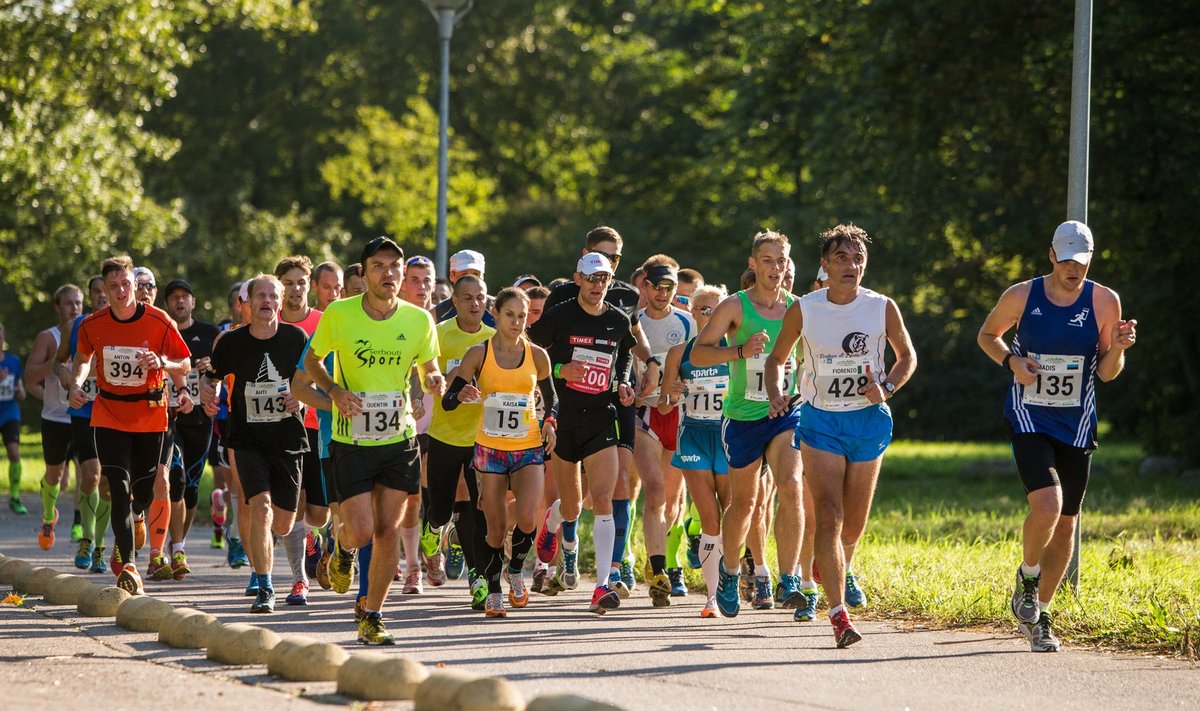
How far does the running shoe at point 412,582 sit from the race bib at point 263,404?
164 cm

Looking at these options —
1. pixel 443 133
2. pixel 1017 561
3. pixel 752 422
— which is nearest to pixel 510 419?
pixel 752 422

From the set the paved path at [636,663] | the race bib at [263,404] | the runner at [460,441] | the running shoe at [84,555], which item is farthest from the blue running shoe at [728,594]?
the running shoe at [84,555]

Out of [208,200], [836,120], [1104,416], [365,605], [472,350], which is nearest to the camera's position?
[365,605]

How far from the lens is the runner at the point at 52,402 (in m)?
15.2

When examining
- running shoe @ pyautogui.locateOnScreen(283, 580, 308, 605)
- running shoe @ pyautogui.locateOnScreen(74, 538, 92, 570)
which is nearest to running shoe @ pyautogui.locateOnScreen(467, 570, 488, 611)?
running shoe @ pyautogui.locateOnScreen(283, 580, 308, 605)

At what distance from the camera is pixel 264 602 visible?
10.6 metres

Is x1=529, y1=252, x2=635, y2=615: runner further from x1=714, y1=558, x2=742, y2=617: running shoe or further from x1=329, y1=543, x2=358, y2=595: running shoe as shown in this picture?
x1=329, y1=543, x2=358, y2=595: running shoe

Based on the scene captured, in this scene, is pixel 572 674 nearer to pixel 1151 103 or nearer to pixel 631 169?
pixel 1151 103

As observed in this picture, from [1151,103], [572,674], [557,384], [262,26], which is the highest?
[262,26]

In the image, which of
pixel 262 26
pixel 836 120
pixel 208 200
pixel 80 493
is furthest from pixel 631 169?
pixel 80 493

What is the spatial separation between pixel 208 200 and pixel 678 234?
1225 centimetres

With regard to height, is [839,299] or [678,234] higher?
[678,234]

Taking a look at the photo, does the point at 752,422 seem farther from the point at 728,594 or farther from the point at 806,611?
the point at 806,611

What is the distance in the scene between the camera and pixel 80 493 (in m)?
13.6
